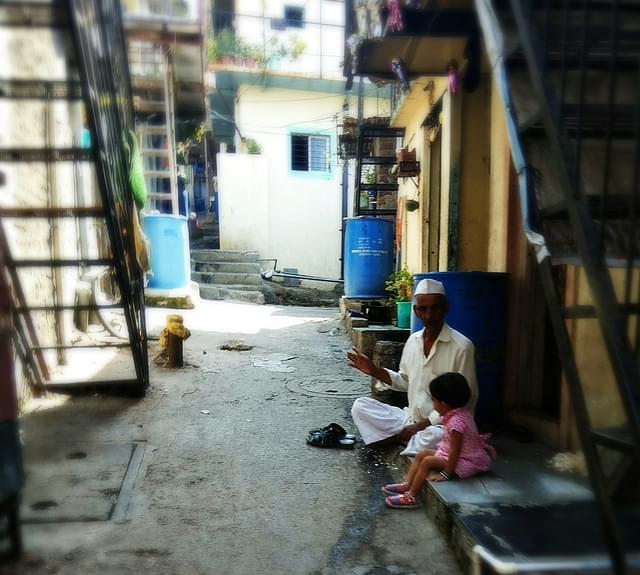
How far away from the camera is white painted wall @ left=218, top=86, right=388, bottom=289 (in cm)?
1465

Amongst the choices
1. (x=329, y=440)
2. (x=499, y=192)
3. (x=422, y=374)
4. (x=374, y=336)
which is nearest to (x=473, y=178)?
(x=499, y=192)

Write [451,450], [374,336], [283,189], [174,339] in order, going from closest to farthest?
[451,450] < [174,339] < [374,336] < [283,189]

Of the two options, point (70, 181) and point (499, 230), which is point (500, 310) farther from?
point (70, 181)

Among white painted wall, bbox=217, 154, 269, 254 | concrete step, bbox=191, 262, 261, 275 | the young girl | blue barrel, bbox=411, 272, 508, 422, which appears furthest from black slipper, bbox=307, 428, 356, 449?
white painted wall, bbox=217, 154, 269, 254

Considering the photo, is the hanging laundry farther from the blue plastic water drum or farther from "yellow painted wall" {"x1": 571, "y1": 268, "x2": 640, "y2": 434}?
the blue plastic water drum

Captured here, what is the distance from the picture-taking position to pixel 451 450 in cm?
281

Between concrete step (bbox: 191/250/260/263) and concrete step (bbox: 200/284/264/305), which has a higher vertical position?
concrete step (bbox: 191/250/260/263)

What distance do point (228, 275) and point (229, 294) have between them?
1.20 metres

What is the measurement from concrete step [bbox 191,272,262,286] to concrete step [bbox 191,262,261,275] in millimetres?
190

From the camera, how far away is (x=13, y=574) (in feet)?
7.19

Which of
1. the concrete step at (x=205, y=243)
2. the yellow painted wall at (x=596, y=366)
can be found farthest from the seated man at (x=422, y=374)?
the concrete step at (x=205, y=243)

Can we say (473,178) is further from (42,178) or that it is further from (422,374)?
(42,178)

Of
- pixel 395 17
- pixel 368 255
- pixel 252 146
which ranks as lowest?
pixel 368 255

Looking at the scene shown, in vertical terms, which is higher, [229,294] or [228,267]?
[228,267]
